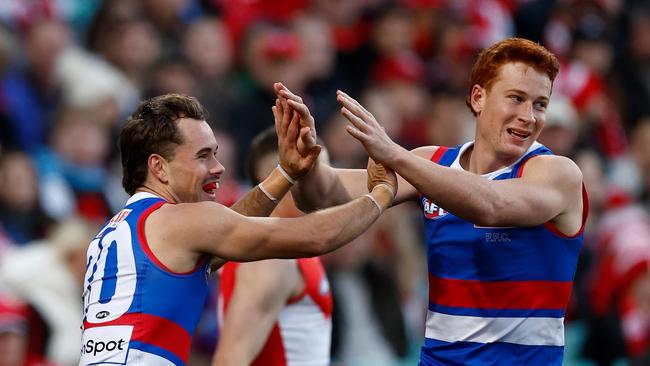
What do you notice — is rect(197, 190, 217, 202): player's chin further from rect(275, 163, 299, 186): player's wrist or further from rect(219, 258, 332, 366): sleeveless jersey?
rect(219, 258, 332, 366): sleeveless jersey

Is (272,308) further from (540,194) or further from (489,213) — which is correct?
(540,194)

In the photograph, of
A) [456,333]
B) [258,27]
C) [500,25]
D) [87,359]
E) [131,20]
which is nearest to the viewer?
[87,359]

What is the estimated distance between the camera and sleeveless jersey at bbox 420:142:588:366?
222 inches

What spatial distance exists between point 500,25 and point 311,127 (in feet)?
31.5

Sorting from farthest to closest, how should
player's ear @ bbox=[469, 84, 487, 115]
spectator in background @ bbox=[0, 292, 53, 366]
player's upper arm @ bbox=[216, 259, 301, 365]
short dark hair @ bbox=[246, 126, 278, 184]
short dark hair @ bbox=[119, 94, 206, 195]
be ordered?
spectator in background @ bbox=[0, 292, 53, 366] < short dark hair @ bbox=[246, 126, 278, 184] < player's upper arm @ bbox=[216, 259, 301, 365] < player's ear @ bbox=[469, 84, 487, 115] < short dark hair @ bbox=[119, 94, 206, 195]

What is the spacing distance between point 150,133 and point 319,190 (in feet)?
3.35

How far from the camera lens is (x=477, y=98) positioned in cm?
593

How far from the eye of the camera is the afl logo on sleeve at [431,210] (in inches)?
229

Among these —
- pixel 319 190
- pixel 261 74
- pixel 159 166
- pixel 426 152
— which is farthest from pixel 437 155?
pixel 261 74

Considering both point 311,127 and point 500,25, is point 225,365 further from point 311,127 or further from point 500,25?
point 500,25

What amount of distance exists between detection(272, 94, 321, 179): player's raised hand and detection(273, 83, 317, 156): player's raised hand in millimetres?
16

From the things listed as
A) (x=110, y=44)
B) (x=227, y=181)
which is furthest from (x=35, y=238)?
(x=110, y=44)

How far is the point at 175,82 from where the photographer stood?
1162 cm

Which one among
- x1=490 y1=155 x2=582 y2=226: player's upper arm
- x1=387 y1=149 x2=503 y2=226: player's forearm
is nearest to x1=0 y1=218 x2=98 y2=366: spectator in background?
x1=387 y1=149 x2=503 y2=226: player's forearm
